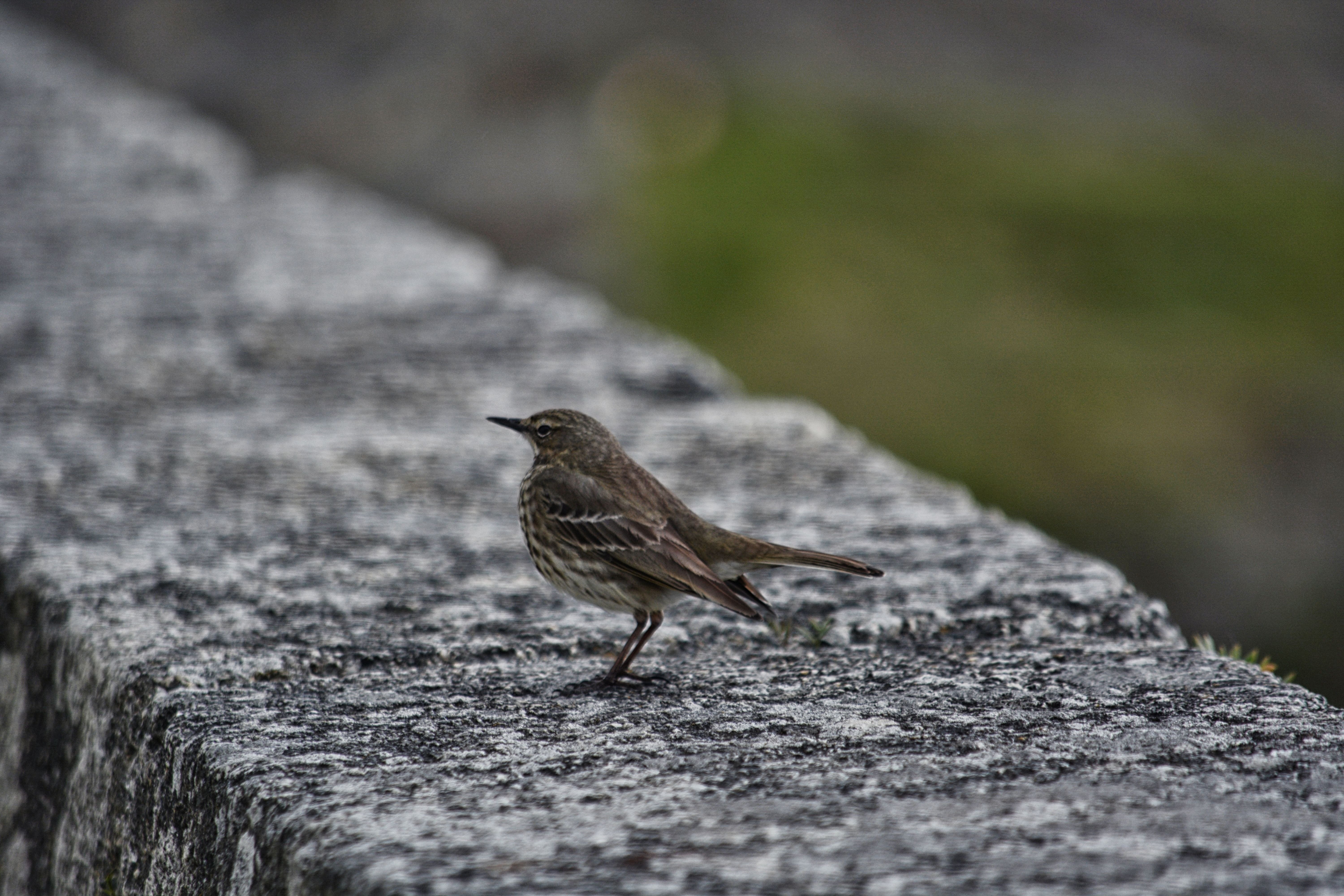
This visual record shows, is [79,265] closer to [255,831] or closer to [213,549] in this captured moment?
[213,549]

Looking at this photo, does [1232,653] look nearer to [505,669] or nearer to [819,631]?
[819,631]

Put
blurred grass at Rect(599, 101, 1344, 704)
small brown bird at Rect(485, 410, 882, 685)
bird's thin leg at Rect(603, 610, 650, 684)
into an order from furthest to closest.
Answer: blurred grass at Rect(599, 101, 1344, 704) < small brown bird at Rect(485, 410, 882, 685) < bird's thin leg at Rect(603, 610, 650, 684)

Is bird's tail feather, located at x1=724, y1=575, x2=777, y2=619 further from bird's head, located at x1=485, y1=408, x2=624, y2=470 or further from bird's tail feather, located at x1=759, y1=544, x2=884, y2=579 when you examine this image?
bird's head, located at x1=485, y1=408, x2=624, y2=470

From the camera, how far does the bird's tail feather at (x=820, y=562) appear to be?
243 cm

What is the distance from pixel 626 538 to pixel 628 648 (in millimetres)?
256

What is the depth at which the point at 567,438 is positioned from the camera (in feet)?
9.75

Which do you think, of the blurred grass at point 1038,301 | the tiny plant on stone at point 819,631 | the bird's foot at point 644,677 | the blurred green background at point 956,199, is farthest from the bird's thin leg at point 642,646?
the blurred grass at point 1038,301

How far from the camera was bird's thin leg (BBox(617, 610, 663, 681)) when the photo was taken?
93.9 inches

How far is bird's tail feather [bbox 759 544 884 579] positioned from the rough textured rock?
0.15 meters

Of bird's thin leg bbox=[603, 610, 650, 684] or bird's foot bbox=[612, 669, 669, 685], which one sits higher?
bird's thin leg bbox=[603, 610, 650, 684]

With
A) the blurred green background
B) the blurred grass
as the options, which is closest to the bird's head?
the blurred green background

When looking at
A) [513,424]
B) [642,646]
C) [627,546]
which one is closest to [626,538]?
[627,546]

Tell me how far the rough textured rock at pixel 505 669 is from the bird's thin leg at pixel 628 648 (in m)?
0.05

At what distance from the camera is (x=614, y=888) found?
1583 mm
